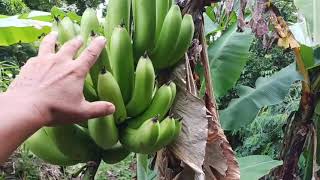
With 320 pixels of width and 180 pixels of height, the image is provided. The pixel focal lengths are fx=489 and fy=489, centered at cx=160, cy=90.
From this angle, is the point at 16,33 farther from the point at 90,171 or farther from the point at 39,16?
the point at 90,171

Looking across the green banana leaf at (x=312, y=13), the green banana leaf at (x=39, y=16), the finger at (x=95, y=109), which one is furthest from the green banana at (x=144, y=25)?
the green banana leaf at (x=39, y=16)

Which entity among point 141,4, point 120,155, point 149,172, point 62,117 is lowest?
point 149,172

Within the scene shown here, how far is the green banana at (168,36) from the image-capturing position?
0.91 m

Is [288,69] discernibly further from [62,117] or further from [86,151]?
[62,117]

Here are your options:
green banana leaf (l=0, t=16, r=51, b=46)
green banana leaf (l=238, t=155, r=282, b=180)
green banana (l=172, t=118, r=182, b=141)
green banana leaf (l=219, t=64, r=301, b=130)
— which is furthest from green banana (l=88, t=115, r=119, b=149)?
green banana leaf (l=0, t=16, r=51, b=46)

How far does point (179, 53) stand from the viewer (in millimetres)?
952

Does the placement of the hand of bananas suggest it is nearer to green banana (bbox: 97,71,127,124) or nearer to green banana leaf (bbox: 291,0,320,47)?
green banana (bbox: 97,71,127,124)

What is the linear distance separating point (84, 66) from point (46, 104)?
84 millimetres

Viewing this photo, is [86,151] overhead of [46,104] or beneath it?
beneath

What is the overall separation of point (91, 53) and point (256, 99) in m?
1.19

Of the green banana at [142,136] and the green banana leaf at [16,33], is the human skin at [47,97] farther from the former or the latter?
the green banana leaf at [16,33]

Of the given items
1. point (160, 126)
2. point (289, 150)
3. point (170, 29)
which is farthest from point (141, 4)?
point (289, 150)

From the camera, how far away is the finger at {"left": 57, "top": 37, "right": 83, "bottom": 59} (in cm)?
74

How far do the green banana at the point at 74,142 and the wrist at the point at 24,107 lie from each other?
0.15m
